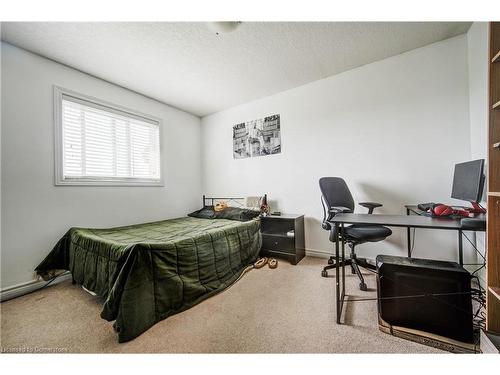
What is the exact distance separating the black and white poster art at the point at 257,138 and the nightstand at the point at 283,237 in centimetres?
106

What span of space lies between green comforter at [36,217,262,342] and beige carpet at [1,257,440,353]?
121 millimetres

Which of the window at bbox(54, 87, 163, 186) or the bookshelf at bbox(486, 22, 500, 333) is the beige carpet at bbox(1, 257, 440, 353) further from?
the window at bbox(54, 87, 163, 186)

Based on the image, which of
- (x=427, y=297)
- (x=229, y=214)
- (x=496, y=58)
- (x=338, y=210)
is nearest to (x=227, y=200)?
(x=229, y=214)

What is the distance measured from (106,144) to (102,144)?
0.16 ft

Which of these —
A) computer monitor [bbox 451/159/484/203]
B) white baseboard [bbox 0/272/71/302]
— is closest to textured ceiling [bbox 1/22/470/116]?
computer monitor [bbox 451/159/484/203]

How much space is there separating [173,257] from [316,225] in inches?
77.6

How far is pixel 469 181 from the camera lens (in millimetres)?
1565

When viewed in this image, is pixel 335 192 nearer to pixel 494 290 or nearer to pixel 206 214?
pixel 494 290

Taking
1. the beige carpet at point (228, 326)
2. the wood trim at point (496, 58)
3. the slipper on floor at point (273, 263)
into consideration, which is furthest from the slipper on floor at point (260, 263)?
the wood trim at point (496, 58)

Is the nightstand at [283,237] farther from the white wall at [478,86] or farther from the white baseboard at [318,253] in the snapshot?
the white wall at [478,86]
